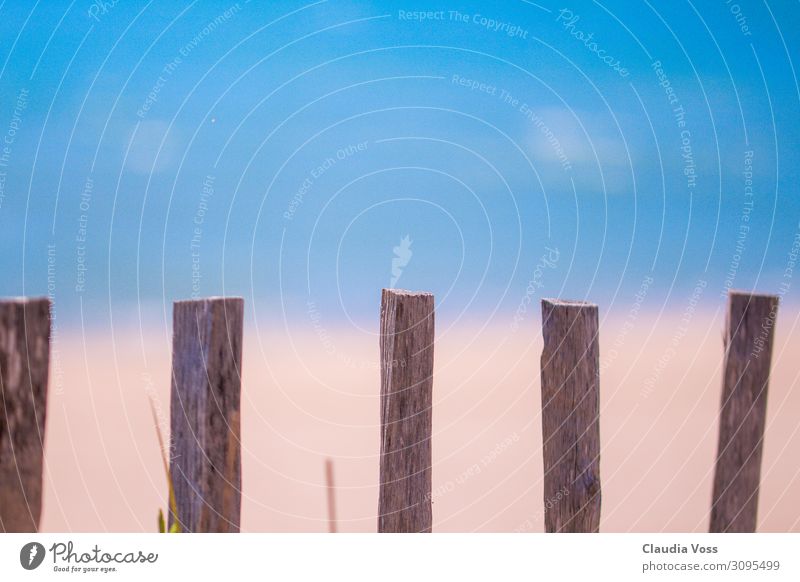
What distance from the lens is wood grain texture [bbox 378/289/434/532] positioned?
3029mm

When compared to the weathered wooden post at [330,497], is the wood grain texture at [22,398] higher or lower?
higher

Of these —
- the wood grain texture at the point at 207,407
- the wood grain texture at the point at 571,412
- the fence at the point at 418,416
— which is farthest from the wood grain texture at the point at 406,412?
the wood grain texture at the point at 207,407

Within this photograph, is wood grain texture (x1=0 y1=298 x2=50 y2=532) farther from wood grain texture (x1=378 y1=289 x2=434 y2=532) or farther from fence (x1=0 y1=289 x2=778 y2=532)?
wood grain texture (x1=378 y1=289 x2=434 y2=532)

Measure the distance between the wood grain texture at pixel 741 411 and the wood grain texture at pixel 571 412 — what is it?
0.56 metres

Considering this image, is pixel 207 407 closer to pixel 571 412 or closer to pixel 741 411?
pixel 571 412

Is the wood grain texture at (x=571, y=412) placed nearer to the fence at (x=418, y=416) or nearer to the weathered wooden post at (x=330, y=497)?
the fence at (x=418, y=416)

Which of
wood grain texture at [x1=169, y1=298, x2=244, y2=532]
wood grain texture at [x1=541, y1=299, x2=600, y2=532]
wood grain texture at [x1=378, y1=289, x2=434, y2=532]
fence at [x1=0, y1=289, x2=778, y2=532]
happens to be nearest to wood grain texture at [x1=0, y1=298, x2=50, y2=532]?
fence at [x1=0, y1=289, x2=778, y2=532]

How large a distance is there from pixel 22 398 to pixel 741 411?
2.81m

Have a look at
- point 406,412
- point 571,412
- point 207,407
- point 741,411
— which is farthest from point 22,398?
point 741,411

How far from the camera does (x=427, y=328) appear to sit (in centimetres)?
307

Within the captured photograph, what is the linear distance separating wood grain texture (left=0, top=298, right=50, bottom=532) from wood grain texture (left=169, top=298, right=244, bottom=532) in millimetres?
490

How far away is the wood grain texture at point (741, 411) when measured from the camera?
3164 mm
